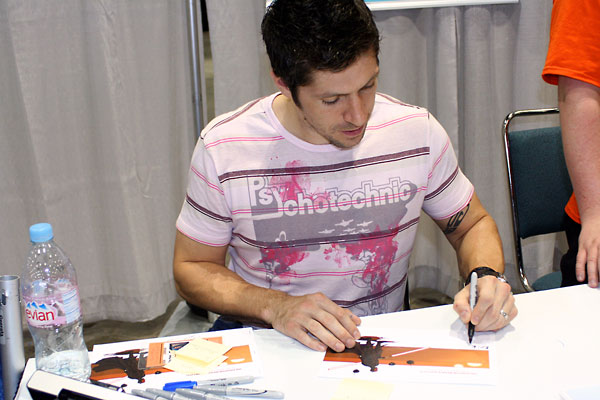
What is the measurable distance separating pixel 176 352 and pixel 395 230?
0.66 meters

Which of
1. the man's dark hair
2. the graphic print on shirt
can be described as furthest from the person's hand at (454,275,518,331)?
the man's dark hair

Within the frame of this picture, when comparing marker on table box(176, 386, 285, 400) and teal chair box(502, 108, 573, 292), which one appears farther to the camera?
teal chair box(502, 108, 573, 292)

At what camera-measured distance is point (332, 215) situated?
1.63m

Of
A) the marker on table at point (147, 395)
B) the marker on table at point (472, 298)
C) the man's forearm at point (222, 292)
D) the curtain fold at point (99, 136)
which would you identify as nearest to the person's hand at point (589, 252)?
the marker on table at point (472, 298)

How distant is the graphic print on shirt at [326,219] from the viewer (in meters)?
1.61

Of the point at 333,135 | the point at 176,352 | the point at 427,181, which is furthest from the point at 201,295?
the point at 427,181

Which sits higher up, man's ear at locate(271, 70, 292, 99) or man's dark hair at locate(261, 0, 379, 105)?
man's dark hair at locate(261, 0, 379, 105)

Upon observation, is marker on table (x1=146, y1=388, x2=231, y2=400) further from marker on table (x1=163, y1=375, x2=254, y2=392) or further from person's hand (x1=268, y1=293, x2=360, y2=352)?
person's hand (x1=268, y1=293, x2=360, y2=352)

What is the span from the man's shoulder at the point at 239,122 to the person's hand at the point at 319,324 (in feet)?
1.59

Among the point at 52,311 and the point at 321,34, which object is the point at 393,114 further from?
the point at 52,311

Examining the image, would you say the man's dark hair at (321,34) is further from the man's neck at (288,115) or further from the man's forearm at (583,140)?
the man's forearm at (583,140)

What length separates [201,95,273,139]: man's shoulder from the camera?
1.63m

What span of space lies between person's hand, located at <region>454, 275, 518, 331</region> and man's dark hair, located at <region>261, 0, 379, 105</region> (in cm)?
55

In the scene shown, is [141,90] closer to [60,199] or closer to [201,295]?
[60,199]
